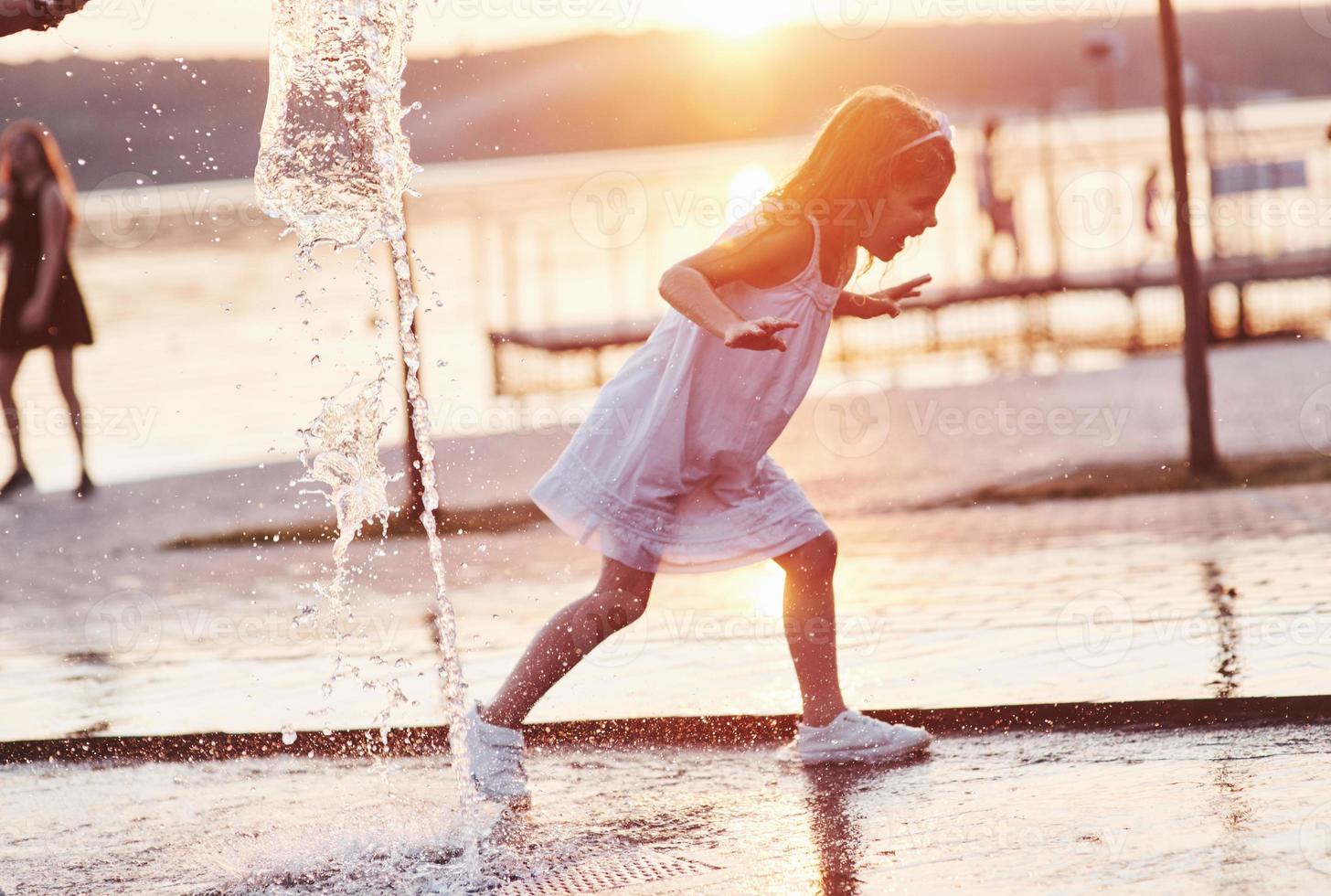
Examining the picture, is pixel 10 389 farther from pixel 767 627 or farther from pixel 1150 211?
pixel 1150 211

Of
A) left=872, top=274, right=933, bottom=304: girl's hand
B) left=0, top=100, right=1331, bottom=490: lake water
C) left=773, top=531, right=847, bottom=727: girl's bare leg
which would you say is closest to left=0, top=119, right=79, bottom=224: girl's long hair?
left=0, top=100, right=1331, bottom=490: lake water

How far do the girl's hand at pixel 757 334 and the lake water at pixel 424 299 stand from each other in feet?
3.38

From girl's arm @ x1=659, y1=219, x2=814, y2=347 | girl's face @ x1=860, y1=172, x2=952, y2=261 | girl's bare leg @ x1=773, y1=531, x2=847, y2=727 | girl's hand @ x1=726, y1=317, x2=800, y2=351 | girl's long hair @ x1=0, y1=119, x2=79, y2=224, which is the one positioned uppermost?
girl's long hair @ x1=0, y1=119, x2=79, y2=224

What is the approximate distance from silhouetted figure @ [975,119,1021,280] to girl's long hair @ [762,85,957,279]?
54.7ft

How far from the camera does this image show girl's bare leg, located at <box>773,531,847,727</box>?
515 centimetres

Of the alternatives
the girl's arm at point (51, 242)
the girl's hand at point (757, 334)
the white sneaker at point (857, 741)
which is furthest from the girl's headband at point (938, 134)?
the girl's arm at point (51, 242)

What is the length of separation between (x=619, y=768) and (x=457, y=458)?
7.74m

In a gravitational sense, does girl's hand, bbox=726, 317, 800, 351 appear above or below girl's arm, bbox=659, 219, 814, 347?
below

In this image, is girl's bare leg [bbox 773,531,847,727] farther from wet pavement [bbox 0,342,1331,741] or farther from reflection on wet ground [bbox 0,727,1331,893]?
wet pavement [bbox 0,342,1331,741]

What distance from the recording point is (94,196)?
110312 mm

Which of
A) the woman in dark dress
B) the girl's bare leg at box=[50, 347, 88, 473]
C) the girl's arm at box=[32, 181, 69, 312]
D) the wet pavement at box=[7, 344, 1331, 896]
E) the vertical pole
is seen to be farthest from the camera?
the girl's arm at box=[32, 181, 69, 312]

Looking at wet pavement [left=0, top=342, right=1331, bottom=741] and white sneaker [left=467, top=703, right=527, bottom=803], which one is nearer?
white sneaker [left=467, top=703, right=527, bottom=803]

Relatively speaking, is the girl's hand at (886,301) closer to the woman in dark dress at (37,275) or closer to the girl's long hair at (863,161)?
the girl's long hair at (863,161)

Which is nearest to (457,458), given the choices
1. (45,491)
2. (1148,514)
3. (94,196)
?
(45,491)
